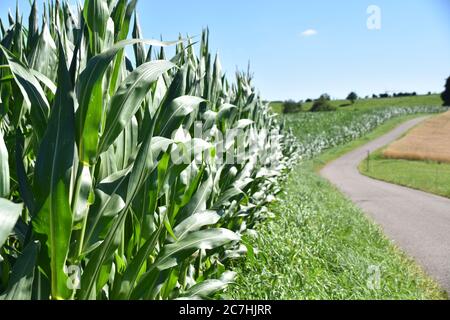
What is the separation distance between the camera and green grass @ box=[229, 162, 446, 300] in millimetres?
2676

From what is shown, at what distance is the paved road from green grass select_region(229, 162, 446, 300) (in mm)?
245

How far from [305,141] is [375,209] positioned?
69.4 feet

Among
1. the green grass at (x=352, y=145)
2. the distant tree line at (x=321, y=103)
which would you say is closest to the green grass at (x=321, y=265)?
the green grass at (x=352, y=145)

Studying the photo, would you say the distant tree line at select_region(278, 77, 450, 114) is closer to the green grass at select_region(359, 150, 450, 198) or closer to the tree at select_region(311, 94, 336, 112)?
the tree at select_region(311, 94, 336, 112)

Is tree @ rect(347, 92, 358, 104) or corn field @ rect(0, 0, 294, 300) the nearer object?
corn field @ rect(0, 0, 294, 300)

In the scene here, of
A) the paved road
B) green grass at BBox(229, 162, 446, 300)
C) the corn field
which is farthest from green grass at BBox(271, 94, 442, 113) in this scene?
the corn field

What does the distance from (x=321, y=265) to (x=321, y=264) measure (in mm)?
10

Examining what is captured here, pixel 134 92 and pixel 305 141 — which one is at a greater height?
pixel 134 92

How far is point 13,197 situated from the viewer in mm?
1704

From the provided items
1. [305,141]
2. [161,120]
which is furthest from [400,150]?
[161,120]

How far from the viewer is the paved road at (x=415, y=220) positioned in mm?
4627

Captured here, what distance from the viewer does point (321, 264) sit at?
3.47 meters

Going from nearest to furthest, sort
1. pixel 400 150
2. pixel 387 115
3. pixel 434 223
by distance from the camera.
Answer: pixel 434 223 < pixel 400 150 < pixel 387 115
